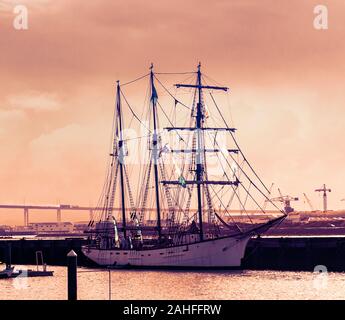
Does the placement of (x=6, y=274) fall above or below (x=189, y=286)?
above

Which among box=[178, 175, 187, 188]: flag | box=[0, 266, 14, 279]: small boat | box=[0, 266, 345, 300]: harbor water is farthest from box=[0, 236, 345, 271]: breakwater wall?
box=[178, 175, 187, 188]: flag

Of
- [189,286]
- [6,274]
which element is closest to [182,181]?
[6,274]

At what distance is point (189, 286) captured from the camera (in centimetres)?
8194

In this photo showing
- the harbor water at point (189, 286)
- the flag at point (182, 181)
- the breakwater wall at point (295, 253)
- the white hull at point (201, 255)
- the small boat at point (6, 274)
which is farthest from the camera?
the flag at point (182, 181)

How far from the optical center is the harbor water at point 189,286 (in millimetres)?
73688

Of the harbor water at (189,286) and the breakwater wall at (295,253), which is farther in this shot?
the breakwater wall at (295,253)

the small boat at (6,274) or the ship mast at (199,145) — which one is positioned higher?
the ship mast at (199,145)

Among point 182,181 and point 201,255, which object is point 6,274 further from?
point 182,181

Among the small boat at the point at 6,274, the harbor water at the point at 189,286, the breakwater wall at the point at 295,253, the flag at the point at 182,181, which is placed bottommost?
the harbor water at the point at 189,286

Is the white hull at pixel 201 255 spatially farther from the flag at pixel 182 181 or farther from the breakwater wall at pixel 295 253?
the flag at pixel 182 181

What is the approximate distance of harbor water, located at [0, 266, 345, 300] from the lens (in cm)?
7369

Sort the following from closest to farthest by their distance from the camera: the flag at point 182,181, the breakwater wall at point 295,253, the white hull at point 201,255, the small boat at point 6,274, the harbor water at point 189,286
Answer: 1. the harbor water at point 189,286
2. the small boat at point 6,274
3. the breakwater wall at point 295,253
4. the white hull at point 201,255
5. the flag at point 182,181

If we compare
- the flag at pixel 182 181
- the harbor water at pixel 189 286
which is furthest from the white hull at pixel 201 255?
the flag at pixel 182 181
